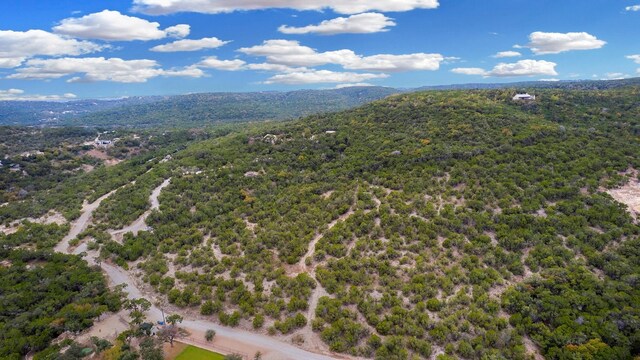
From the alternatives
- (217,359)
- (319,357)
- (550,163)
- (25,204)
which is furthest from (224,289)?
(25,204)

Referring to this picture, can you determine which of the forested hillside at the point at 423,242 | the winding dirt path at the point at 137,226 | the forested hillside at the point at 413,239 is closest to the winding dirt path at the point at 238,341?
the forested hillside at the point at 413,239

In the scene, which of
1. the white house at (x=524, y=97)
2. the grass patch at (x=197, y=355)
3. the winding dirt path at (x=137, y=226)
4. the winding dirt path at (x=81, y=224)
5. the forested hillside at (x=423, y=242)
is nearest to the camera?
the grass patch at (x=197, y=355)

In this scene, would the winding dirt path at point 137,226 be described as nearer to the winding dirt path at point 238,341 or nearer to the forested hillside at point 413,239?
the forested hillside at point 413,239

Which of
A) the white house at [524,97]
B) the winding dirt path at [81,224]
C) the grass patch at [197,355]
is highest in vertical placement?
the white house at [524,97]

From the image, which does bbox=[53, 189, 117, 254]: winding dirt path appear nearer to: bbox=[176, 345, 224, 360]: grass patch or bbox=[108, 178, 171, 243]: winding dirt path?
bbox=[108, 178, 171, 243]: winding dirt path

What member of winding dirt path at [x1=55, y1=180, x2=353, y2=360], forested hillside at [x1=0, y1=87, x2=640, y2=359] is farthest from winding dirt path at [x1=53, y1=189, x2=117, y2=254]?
winding dirt path at [x1=55, y1=180, x2=353, y2=360]
